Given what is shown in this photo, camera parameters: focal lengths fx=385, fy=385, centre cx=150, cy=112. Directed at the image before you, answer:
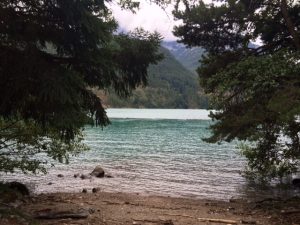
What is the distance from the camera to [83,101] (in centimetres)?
952

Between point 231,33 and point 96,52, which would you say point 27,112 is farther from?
point 231,33

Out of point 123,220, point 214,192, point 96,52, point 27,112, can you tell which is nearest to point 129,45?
point 96,52

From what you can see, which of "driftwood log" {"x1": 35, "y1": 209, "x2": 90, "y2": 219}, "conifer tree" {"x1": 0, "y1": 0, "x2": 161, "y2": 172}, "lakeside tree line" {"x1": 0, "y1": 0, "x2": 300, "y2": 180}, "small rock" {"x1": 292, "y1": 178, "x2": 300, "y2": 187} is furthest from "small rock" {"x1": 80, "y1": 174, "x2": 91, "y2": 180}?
"conifer tree" {"x1": 0, "y1": 0, "x2": 161, "y2": 172}

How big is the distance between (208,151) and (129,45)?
40.8 meters

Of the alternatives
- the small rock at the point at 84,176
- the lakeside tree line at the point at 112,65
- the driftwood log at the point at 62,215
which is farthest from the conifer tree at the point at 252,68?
the small rock at the point at 84,176

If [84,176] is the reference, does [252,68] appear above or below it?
above

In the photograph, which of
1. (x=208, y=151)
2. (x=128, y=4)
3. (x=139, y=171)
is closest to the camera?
(x=128, y=4)

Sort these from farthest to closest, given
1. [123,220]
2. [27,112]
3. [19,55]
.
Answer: [123,220] < [27,112] < [19,55]

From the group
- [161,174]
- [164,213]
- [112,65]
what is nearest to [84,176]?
[161,174]

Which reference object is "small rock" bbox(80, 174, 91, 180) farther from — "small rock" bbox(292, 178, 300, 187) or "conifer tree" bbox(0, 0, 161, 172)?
"conifer tree" bbox(0, 0, 161, 172)

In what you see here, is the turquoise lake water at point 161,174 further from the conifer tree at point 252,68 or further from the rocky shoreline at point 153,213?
the rocky shoreline at point 153,213

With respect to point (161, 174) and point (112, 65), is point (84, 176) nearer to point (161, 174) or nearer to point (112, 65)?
point (161, 174)

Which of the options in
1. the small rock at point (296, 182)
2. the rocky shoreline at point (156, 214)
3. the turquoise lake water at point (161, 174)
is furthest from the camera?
the small rock at point (296, 182)

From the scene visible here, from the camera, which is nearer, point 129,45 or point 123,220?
point 129,45
